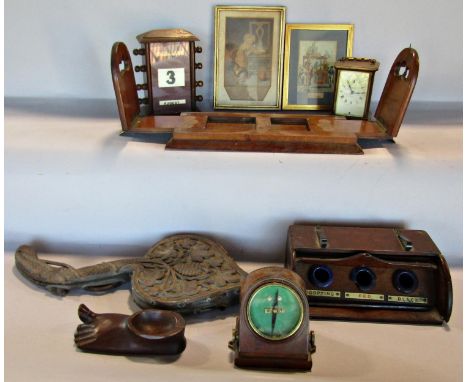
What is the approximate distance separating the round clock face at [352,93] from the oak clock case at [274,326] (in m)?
0.78

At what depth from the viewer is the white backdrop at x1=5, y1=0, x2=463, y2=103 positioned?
6.11 ft

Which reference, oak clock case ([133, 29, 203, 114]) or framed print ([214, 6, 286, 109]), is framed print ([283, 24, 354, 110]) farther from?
oak clock case ([133, 29, 203, 114])

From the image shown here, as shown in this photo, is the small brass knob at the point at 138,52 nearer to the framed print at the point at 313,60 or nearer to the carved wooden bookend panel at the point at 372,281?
the framed print at the point at 313,60

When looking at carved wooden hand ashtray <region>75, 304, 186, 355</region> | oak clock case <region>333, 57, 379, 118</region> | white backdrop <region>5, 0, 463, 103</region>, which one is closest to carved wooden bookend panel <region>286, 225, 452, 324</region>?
carved wooden hand ashtray <region>75, 304, 186, 355</region>

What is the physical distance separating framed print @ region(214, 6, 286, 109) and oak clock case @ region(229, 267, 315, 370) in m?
0.86

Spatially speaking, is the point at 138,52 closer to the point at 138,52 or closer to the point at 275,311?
the point at 138,52

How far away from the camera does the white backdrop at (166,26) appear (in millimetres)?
1861

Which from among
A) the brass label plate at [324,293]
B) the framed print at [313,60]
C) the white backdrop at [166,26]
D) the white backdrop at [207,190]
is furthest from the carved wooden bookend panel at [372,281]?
the white backdrop at [166,26]

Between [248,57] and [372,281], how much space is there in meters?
0.87

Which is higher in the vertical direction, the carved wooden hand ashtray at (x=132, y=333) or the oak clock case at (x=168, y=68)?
the oak clock case at (x=168, y=68)

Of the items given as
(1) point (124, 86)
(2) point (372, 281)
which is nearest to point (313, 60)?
(1) point (124, 86)

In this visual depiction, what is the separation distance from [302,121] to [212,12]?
0.48 meters

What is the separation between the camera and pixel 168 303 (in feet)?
4.25

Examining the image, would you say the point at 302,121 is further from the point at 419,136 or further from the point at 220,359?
the point at 220,359
